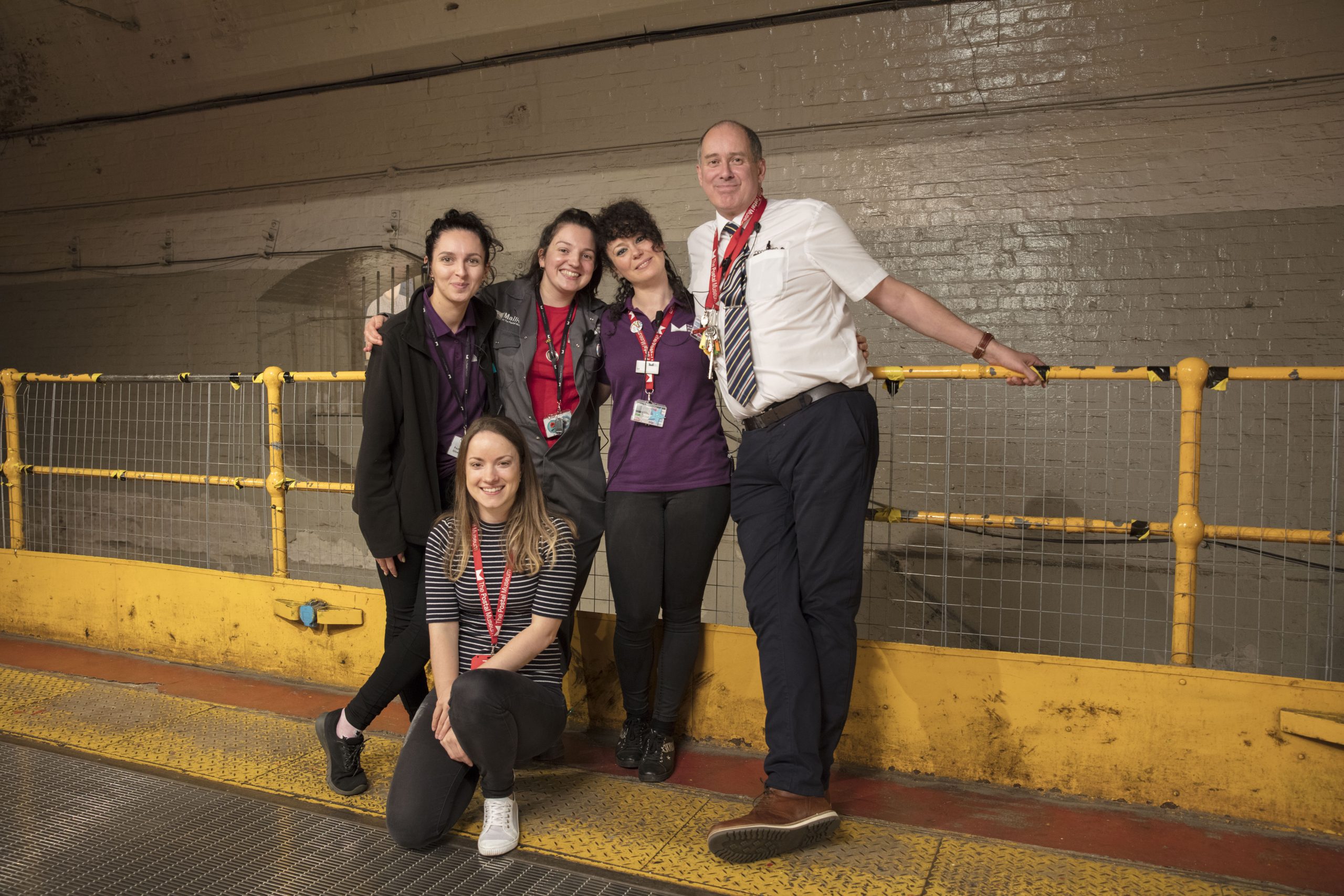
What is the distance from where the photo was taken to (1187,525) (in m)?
2.72

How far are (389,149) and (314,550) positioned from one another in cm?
346

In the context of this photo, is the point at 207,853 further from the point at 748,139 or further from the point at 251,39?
the point at 251,39

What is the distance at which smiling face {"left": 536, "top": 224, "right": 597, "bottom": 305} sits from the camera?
275cm

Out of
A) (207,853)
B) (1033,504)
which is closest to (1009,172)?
(1033,504)

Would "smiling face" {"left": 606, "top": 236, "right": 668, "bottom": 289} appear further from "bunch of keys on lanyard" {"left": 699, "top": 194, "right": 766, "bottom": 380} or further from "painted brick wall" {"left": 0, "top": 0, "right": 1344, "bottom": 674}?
"painted brick wall" {"left": 0, "top": 0, "right": 1344, "bottom": 674}

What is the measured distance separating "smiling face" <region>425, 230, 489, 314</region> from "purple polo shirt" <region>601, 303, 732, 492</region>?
49 centimetres

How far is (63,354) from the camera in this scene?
8.60 m

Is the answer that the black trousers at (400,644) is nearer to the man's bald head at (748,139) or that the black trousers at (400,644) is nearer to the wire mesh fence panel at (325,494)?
the man's bald head at (748,139)

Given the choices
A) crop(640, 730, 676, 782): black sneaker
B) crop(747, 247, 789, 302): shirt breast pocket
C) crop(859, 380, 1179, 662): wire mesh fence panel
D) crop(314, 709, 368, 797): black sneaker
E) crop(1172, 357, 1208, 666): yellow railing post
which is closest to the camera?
crop(747, 247, 789, 302): shirt breast pocket

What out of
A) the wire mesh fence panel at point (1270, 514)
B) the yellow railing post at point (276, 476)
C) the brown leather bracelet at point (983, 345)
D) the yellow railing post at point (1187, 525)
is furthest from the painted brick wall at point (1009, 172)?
the yellow railing post at point (276, 476)

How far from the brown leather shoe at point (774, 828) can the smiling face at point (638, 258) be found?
1579mm

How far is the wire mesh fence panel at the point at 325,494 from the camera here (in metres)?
7.38

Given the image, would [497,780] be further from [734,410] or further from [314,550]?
[314,550]

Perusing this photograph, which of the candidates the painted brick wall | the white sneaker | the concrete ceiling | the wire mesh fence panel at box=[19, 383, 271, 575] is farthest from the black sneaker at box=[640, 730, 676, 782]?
the wire mesh fence panel at box=[19, 383, 271, 575]
